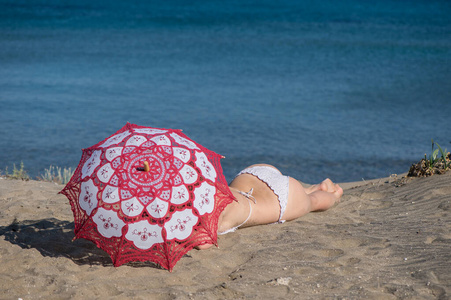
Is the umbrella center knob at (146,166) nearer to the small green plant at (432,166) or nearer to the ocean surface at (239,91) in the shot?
the small green plant at (432,166)

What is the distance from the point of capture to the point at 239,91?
13.6m

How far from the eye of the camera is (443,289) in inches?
131

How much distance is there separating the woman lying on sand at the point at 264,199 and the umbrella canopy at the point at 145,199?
723 millimetres

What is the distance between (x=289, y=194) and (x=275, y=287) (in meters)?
1.40

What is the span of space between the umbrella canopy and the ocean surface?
464cm

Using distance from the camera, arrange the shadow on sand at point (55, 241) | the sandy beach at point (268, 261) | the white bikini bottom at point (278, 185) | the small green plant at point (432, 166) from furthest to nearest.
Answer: the small green plant at point (432, 166)
the white bikini bottom at point (278, 185)
the shadow on sand at point (55, 241)
the sandy beach at point (268, 261)

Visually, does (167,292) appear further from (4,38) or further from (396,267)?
(4,38)

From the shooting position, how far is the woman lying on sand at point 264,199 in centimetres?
446

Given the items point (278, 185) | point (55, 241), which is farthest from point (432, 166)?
point (55, 241)

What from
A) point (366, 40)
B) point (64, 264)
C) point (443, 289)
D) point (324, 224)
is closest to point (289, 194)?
point (324, 224)

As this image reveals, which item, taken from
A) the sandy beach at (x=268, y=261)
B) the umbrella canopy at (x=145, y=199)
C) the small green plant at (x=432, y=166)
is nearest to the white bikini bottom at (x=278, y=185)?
the sandy beach at (x=268, y=261)

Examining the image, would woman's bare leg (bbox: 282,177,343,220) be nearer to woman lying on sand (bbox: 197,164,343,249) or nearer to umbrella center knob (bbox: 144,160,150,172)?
woman lying on sand (bbox: 197,164,343,249)

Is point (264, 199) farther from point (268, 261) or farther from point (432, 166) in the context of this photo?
point (432, 166)

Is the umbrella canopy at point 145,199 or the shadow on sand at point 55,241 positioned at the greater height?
the umbrella canopy at point 145,199
